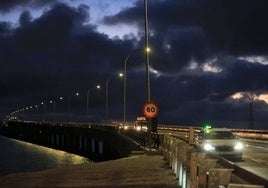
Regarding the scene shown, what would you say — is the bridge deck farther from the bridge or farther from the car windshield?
the car windshield

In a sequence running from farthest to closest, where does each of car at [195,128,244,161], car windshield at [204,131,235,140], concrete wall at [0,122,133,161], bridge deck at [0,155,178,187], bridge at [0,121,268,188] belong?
concrete wall at [0,122,133,161] < car windshield at [204,131,235,140] < car at [195,128,244,161] < bridge deck at [0,155,178,187] < bridge at [0,121,268,188]

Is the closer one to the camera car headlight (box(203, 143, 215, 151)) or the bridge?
the bridge

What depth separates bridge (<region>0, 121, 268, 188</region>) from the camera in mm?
10509

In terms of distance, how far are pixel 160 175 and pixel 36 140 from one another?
6349 inches

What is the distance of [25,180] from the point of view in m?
21.7

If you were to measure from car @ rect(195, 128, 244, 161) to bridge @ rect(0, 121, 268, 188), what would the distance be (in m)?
0.69

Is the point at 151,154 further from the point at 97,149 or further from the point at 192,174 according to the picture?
the point at 97,149

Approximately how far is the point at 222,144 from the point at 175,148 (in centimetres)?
804

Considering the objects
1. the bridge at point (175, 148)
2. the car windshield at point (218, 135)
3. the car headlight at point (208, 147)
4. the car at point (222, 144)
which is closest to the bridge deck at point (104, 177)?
the bridge at point (175, 148)

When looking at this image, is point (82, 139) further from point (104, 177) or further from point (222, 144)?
point (104, 177)

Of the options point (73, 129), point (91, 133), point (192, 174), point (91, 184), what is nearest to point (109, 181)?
point (91, 184)

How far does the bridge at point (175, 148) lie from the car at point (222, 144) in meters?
0.69

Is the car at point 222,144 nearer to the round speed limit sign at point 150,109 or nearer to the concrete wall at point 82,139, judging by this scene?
the round speed limit sign at point 150,109

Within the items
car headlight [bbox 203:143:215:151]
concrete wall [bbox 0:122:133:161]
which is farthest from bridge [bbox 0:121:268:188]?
car headlight [bbox 203:143:215:151]
